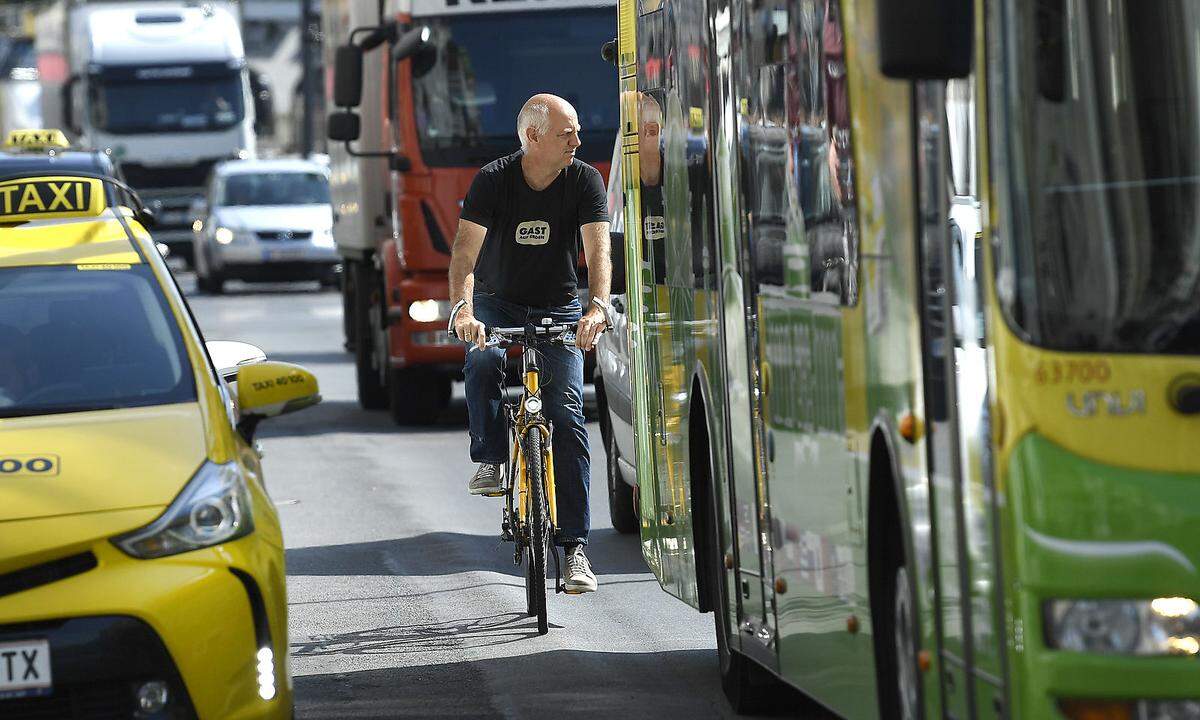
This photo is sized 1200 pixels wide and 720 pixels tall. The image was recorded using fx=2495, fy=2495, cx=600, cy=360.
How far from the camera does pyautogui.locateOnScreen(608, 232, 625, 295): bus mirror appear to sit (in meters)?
9.98

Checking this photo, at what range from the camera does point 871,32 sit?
5.36 m

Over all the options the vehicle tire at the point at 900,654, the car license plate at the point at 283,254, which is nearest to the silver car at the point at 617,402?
the vehicle tire at the point at 900,654

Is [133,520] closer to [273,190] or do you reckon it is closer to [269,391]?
[269,391]

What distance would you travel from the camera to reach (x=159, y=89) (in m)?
41.0

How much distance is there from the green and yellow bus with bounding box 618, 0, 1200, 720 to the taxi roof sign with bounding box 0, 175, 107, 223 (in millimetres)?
2515

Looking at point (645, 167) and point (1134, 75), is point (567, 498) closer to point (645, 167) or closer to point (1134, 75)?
point (645, 167)

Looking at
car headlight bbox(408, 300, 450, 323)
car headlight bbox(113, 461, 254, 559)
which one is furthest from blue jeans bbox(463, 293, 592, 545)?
car headlight bbox(408, 300, 450, 323)

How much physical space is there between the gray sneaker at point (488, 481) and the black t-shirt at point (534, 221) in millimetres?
685

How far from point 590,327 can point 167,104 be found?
33409 millimetres

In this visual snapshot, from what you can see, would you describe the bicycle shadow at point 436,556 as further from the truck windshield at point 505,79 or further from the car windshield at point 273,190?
the car windshield at point 273,190

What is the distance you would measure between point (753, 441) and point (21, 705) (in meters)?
2.08

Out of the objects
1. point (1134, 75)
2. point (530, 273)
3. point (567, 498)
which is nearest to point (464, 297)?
point (530, 273)

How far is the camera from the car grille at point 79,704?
5.99 metres

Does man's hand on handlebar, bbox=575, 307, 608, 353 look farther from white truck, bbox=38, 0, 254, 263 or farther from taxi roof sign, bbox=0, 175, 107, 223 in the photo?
white truck, bbox=38, 0, 254, 263
